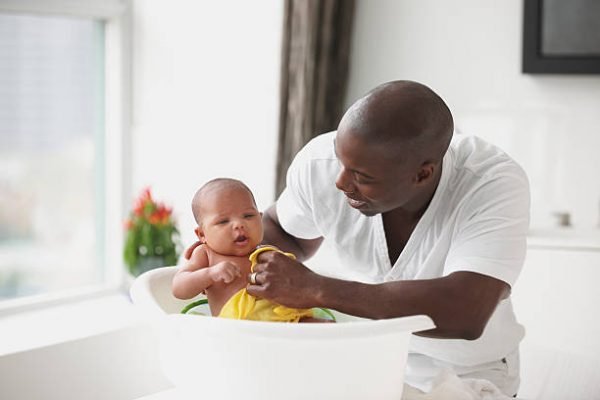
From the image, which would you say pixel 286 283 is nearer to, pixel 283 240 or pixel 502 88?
pixel 283 240

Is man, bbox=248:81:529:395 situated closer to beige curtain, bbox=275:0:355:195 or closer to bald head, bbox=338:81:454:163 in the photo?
bald head, bbox=338:81:454:163

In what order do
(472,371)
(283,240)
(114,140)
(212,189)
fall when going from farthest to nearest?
(114,140)
(283,240)
(472,371)
(212,189)

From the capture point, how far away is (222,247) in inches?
55.2

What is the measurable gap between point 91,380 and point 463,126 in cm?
131

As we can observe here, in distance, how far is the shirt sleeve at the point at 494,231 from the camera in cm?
130

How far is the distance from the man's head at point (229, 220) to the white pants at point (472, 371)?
435 millimetres

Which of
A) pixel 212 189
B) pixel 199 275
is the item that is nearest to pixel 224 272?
pixel 199 275

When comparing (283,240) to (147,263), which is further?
(147,263)

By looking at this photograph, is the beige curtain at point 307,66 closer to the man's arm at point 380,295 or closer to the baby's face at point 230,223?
the baby's face at point 230,223

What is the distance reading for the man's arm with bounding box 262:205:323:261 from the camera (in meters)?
1.72

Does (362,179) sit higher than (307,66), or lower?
lower

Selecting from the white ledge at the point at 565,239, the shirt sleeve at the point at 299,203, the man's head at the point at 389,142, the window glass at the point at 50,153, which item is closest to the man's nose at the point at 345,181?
the man's head at the point at 389,142

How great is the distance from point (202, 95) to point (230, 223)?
4.78 ft

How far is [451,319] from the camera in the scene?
4.07 ft
